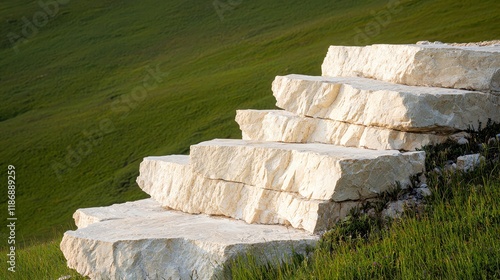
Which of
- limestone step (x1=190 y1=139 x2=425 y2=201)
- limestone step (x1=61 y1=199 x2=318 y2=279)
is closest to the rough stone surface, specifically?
limestone step (x1=190 y1=139 x2=425 y2=201)

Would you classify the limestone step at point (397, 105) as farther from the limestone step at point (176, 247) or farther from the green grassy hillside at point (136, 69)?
the green grassy hillside at point (136, 69)

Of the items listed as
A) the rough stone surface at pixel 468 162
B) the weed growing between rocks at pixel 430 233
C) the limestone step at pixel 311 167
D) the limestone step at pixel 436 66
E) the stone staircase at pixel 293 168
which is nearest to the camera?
the weed growing between rocks at pixel 430 233

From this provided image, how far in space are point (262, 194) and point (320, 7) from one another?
5010 centimetres

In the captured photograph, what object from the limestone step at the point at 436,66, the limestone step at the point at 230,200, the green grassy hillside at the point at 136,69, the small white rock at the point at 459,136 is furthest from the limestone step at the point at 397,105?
the green grassy hillside at the point at 136,69

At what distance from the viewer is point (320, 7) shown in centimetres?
6062

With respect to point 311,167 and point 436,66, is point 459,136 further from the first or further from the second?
point 311,167

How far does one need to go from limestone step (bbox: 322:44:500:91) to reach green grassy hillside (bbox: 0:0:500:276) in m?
16.2

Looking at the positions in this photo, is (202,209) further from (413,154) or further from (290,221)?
(413,154)

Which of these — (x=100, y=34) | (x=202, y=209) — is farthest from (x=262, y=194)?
(x=100, y=34)

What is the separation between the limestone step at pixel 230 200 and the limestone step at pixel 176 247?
0.25 meters

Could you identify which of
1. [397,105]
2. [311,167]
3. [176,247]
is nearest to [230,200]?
[176,247]

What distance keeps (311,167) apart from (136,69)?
46.8m

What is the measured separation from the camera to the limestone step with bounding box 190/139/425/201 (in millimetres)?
11148

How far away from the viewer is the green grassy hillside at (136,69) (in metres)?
36.0
